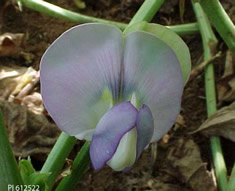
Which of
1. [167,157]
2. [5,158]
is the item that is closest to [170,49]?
[5,158]

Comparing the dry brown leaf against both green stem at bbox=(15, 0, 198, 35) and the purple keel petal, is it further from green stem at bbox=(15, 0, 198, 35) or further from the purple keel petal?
the purple keel petal

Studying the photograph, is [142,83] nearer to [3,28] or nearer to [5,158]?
[5,158]

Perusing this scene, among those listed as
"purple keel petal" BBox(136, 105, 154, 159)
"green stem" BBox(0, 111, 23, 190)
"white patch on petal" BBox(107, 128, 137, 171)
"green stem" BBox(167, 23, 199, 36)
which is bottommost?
"green stem" BBox(167, 23, 199, 36)

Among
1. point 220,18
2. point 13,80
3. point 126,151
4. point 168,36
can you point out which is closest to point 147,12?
point 220,18

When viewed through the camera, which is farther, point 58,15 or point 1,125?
point 58,15

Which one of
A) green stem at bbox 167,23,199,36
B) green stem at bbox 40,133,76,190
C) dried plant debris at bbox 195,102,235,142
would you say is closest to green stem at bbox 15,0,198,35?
green stem at bbox 167,23,199,36

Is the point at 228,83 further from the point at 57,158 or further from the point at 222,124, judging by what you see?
the point at 57,158
